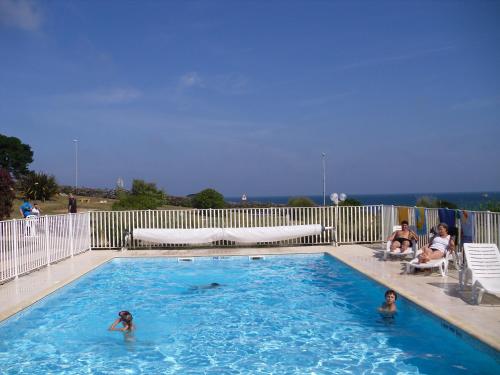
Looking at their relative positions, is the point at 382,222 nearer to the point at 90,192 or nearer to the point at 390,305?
the point at 390,305

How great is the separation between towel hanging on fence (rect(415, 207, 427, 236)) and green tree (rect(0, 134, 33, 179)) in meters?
44.6

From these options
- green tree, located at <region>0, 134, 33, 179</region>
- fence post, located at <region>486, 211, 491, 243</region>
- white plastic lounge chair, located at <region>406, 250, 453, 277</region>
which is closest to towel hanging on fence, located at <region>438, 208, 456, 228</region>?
white plastic lounge chair, located at <region>406, 250, 453, 277</region>

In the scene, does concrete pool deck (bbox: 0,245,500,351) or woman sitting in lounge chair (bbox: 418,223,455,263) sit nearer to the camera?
concrete pool deck (bbox: 0,245,500,351)

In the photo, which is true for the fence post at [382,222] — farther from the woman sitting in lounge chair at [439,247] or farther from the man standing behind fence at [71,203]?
the man standing behind fence at [71,203]

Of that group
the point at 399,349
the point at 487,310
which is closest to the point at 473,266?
the point at 487,310

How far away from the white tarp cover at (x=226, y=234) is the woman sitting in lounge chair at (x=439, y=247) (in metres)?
4.91

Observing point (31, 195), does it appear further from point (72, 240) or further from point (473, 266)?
point (473, 266)

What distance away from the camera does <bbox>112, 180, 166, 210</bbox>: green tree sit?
1694 cm

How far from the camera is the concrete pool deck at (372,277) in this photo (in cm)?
574

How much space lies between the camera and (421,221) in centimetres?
1098

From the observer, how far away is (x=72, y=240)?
39.6 ft

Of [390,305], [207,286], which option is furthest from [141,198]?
[390,305]

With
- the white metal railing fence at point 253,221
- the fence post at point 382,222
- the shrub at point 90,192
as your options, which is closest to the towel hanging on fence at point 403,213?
the fence post at point 382,222

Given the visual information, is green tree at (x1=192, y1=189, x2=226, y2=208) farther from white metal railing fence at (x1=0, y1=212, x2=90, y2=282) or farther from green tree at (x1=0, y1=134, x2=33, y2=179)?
green tree at (x1=0, y1=134, x2=33, y2=179)
